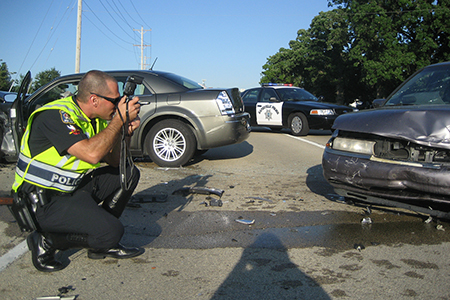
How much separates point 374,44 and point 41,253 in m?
40.3

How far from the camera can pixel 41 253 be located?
306 centimetres

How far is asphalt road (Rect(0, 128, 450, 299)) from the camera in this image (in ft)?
9.25

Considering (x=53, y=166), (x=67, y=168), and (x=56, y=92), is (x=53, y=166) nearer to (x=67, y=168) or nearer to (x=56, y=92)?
(x=67, y=168)

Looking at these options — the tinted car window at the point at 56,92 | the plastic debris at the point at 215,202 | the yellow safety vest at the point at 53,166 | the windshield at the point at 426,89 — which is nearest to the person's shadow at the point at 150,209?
the plastic debris at the point at 215,202

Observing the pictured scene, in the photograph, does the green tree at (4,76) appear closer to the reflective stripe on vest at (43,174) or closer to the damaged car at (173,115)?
the damaged car at (173,115)

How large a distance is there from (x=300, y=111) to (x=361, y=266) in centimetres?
1012

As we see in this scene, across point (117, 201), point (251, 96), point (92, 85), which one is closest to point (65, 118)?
point (92, 85)

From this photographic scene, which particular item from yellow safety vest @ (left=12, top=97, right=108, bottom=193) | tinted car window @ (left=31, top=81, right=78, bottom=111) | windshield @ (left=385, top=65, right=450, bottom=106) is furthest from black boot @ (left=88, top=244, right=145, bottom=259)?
tinted car window @ (left=31, top=81, right=78, bottom=111)

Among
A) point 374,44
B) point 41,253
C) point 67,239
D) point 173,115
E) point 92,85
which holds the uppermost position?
point 374,44

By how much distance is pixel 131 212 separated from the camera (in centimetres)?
465

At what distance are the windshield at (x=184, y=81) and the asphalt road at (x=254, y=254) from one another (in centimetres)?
240

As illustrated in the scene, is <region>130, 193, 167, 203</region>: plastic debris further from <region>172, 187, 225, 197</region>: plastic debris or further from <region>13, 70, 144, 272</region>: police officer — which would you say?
<region>13, 70, 144, 272</region>: police officer

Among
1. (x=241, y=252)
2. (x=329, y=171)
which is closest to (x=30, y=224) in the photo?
(x=241, y=252)

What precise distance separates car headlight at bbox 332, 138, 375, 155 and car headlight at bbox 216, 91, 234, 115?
2.99m
